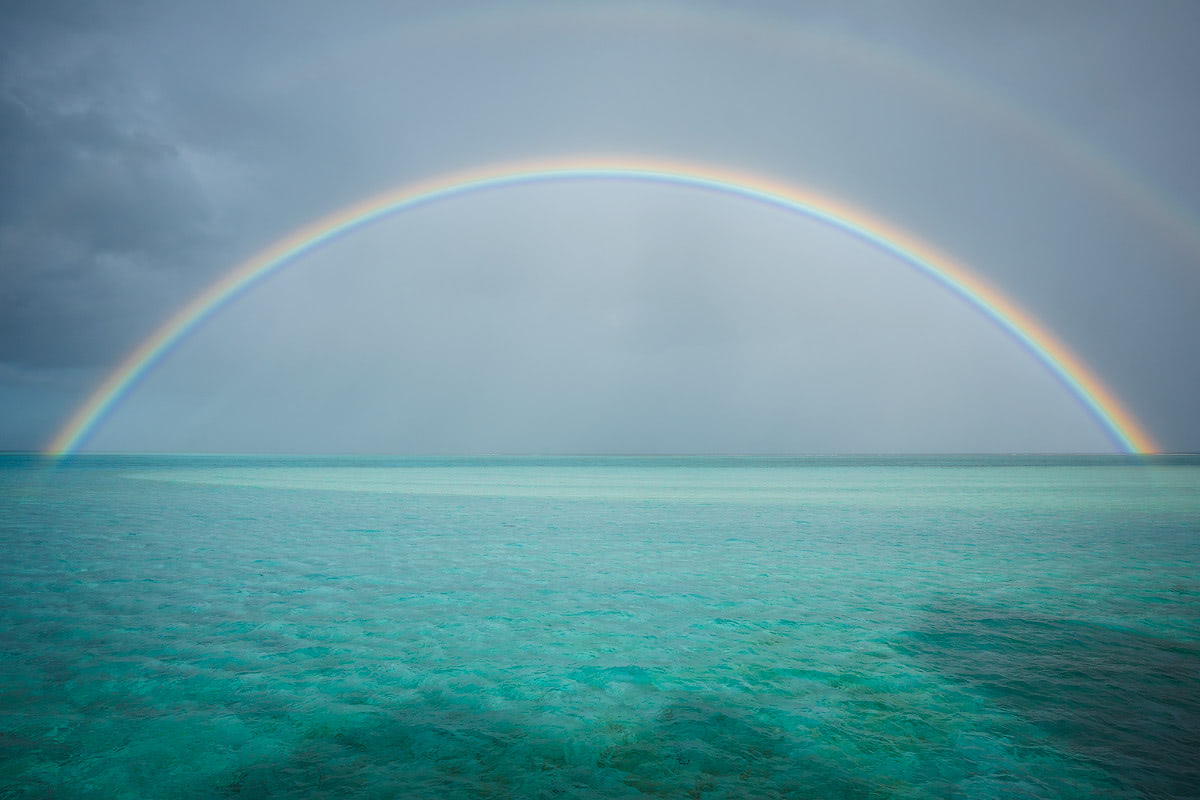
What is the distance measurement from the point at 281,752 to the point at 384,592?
680 centimetres

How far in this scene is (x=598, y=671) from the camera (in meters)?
7.94

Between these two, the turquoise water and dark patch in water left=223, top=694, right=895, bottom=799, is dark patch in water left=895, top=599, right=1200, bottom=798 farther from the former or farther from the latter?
dark patch in water left=223, top=694, right=895, bottom=799

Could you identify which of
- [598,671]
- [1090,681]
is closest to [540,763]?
[598,671]

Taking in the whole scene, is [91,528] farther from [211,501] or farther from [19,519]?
[211,501]

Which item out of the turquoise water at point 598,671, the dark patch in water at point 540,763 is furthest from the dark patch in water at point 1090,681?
the dark patch in water at point 540,763

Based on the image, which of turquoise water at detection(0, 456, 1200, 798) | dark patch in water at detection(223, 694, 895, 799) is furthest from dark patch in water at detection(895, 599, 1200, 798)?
dark patch in water at detection(223, 694, 895, 799)

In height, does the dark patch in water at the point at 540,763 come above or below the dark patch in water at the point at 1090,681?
below

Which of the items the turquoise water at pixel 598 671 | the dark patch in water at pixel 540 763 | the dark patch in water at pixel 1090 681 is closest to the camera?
the dark patch in water at pixel 540 763

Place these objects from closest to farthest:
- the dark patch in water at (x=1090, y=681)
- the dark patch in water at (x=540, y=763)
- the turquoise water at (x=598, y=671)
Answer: the dark patch in water at (x=540, y=763) < the turquoise water at (x=598, y=671) < the dark patch in water at (x=1090, y=681)

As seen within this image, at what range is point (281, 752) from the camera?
5.70 meters

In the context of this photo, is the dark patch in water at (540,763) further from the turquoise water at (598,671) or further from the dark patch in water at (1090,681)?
the dark patch in water at (1090,681)

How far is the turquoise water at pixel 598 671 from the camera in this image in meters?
5.34

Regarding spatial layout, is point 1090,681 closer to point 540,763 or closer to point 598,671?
point 598,671

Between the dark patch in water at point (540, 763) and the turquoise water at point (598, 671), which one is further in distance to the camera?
the turquoise water at point (598, 671)
